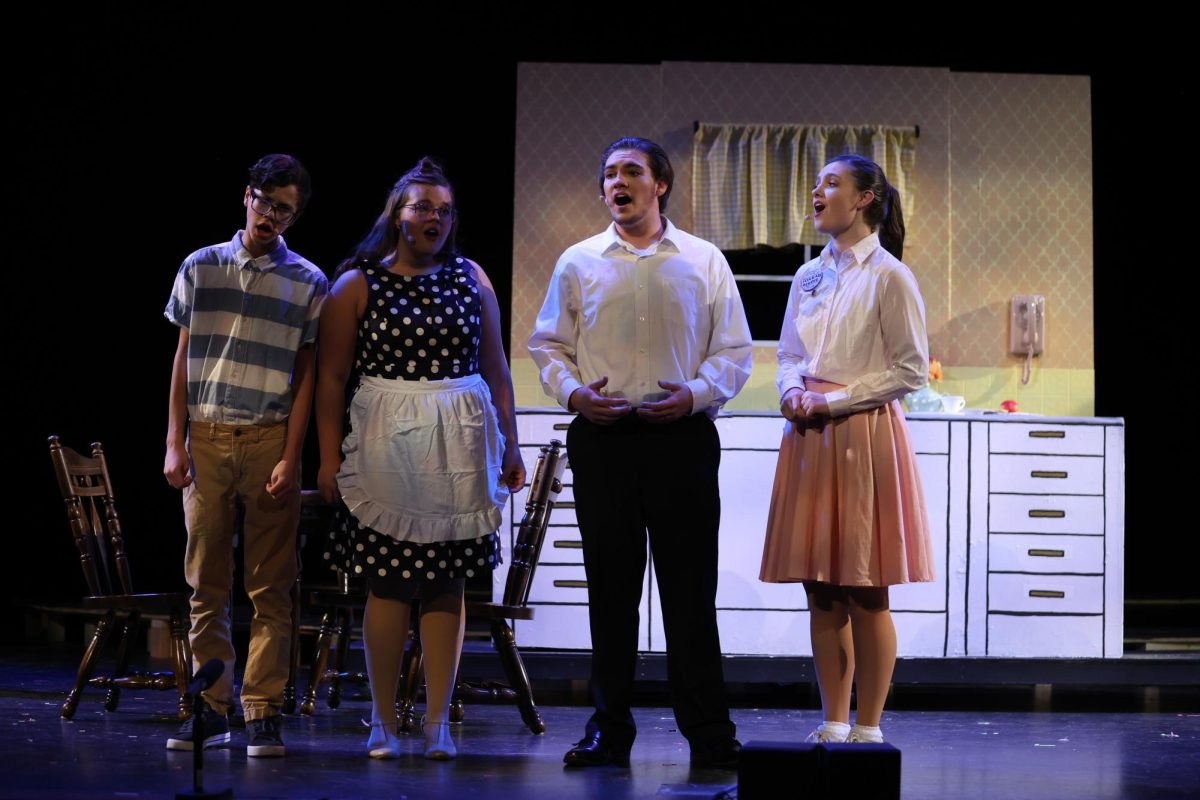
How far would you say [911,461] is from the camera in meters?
3.37

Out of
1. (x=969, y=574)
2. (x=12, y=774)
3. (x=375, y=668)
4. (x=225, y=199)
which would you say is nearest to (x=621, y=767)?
(x=375, y=668)

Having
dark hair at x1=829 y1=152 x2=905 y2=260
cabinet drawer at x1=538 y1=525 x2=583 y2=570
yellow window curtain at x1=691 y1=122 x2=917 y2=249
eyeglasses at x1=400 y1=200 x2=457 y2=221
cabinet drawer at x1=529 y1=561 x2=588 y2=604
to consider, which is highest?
yellow window curtain at x1=691 y1=122 x2=917 y2=249

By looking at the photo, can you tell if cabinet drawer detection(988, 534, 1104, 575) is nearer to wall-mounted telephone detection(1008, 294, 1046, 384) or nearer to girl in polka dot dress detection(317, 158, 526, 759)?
wall-mounted telephone detection(1008, 294, 1046, 384)

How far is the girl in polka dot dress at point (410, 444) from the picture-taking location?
3160mm

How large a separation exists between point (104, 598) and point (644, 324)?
1889mm

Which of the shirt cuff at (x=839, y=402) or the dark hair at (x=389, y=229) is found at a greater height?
the dark hair at (x=389, y=229)

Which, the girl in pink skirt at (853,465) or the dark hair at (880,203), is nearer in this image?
the girl in pink skirt at (853,465)

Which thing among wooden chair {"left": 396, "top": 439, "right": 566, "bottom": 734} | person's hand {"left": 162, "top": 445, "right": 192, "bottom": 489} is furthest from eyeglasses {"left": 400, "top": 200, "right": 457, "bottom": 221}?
wooden chair {"left": 396, "top": 439, "right": 566, "bottom": 734}

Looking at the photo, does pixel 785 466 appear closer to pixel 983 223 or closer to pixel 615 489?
pixel 615 489

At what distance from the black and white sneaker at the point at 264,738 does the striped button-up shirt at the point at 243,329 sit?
0.72 metres

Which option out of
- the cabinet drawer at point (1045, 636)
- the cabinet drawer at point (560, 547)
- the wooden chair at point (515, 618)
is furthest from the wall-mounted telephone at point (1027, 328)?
the wooden chair at point (515, 618)

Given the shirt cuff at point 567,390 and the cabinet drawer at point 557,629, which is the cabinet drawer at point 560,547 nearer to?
the cabinet drawer at point 557,629

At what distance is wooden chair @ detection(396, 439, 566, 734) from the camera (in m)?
3.88

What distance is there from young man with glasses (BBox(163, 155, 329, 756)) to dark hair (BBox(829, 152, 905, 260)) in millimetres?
1371
